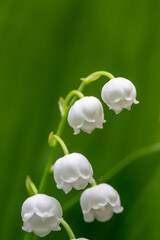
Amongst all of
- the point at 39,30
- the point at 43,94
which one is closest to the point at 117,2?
the point at 39,30

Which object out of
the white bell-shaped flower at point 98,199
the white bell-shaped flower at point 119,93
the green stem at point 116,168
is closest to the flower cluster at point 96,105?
the white bell-shaped flower at point 119,93

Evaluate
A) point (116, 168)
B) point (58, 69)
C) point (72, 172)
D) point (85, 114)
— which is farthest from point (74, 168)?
point (58, 69)

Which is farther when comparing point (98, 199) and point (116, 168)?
point (116, 168)

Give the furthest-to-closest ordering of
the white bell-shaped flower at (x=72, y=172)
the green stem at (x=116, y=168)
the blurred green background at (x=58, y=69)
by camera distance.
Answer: the blurred green background at (x=58, y=69) → the green stem at (x=116, y=168) → the white bell-shaped flower at (x=72, y=172)

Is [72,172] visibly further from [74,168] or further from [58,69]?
[58,69]

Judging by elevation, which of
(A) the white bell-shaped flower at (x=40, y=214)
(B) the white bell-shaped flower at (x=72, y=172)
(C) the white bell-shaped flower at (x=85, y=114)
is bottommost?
(A) the white bell-shaped flower at (x=40, y=214)

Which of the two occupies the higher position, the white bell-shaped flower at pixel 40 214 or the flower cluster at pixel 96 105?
the flower cluster at pixel 96 105

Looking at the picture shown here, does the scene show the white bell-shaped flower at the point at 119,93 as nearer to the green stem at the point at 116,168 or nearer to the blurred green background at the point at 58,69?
the green stem at the point at 116,168
